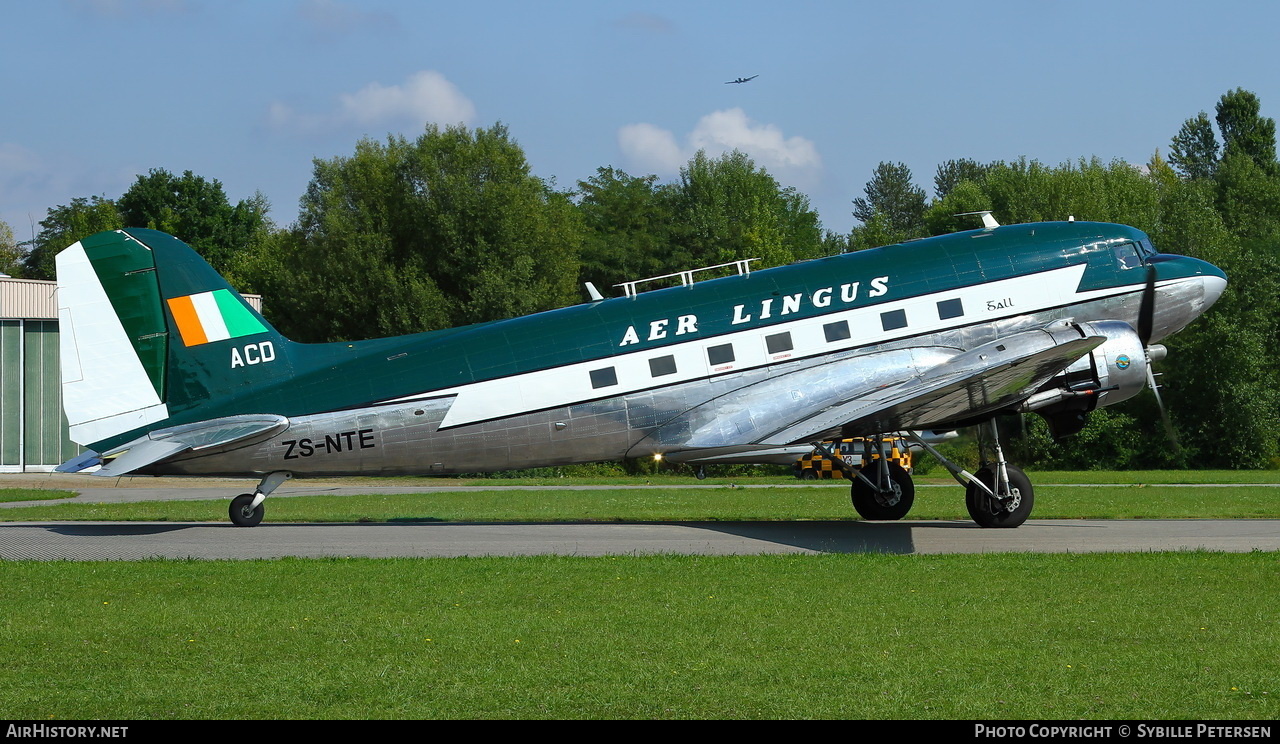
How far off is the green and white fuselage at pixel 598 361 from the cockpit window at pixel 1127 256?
0.05 metres

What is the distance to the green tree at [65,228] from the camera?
3184 inches

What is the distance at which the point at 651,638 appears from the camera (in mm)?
10414

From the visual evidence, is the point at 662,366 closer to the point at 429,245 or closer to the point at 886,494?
the point at 886,494

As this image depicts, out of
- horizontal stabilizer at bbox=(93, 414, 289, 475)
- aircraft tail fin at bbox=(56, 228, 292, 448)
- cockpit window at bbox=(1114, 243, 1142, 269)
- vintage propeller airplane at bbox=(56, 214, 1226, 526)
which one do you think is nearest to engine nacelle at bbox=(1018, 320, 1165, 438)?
vintage propeller airplane at bbox=(56, 214, 1226, 526)

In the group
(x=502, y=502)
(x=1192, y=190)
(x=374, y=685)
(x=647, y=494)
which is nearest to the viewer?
(x=374, y=685)

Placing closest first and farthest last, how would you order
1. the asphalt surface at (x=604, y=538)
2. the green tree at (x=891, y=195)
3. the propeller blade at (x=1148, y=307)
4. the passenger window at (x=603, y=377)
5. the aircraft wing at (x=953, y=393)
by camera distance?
1. the asphalt surface at (x=604, y=538)
2. the aircraft wing at (x=953, y=393)
3. the passenger window at (x=603, y=377)
4. the propeller blade at (x=1148, y=307)
5. the green tree at (x=891, y=195)

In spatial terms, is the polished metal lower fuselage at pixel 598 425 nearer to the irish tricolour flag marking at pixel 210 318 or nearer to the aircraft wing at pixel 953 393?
the aircraft wing at pixel 953 393

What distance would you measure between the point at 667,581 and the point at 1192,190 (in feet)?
201

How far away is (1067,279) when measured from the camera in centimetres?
1964

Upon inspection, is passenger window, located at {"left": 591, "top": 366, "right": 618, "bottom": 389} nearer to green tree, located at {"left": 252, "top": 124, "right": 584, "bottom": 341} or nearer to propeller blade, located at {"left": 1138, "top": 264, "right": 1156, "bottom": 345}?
propeller blade, located at {"left": 1138, "top": 264, "right": 1156, "bottom": 345}

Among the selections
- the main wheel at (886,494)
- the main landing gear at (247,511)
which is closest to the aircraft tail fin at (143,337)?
the main landing gear at (247,511)
